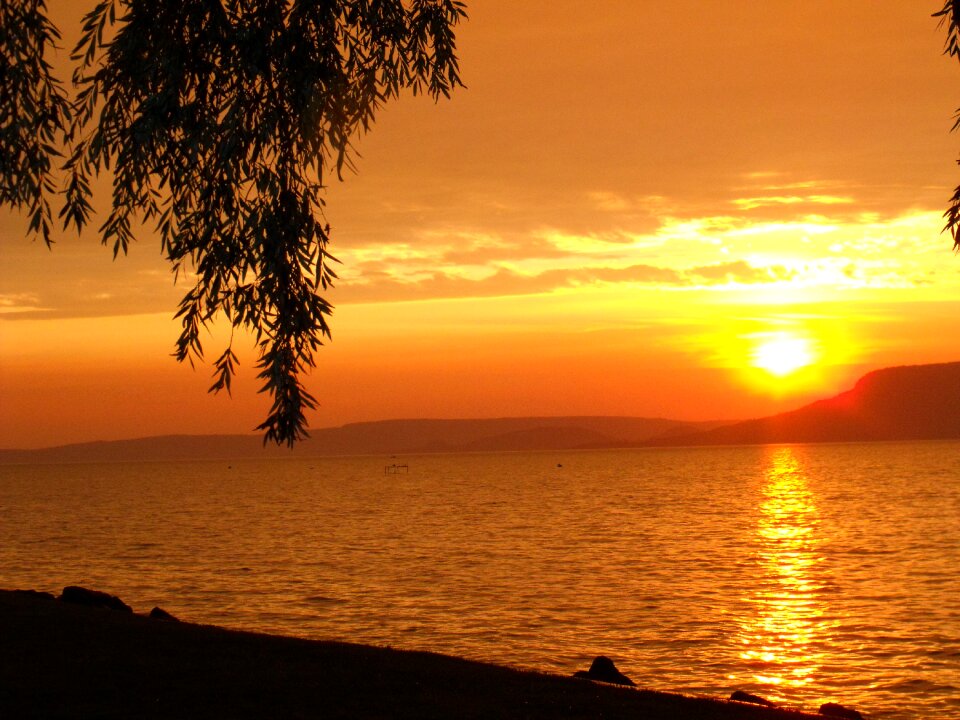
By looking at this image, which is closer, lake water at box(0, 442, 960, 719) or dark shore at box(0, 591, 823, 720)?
dark shore at box(0, 591, 823, 720)

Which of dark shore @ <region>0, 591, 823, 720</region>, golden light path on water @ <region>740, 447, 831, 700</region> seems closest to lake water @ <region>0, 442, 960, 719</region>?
golden light path on water @ <region>740, 447, 831, 700</region>

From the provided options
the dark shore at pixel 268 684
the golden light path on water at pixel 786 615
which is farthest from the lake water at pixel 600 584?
the dark shore at pixel 268 684

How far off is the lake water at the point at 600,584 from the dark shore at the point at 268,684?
32.8 feet

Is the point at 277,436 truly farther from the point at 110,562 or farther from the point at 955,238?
the point at 110,562

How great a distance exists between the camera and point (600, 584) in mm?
40500

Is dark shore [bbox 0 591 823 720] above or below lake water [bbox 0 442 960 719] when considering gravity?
above

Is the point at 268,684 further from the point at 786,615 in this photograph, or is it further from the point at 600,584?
the point at 600,584

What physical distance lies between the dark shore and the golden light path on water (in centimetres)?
1107

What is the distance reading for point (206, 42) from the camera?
11562 mm

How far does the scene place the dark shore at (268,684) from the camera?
12.0 meters

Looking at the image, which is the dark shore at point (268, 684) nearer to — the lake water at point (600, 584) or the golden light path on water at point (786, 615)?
the lake water at point (600, 584)

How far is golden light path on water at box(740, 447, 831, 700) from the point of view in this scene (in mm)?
24984

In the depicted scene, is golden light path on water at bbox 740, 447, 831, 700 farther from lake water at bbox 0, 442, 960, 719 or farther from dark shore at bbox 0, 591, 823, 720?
dark shore at bbox 0, 591, 823, 720

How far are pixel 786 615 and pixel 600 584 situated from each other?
9103 mm
